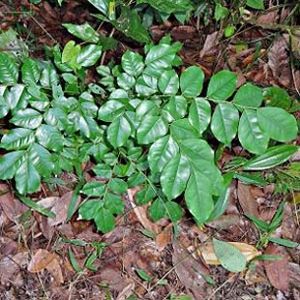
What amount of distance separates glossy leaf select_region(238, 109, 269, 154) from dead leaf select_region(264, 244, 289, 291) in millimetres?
652

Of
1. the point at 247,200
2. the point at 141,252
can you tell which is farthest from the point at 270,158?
the point at 141,252

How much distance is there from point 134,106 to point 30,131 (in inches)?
9.2

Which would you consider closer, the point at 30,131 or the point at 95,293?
the point at 30,131

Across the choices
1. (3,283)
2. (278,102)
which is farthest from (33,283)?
(278,102)

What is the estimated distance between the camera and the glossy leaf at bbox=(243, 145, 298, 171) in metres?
1.58

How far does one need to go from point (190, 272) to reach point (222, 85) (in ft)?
2.26

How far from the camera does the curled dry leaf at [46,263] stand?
164cm

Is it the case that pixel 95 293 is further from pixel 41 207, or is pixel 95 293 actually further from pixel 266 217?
pixel 266 217

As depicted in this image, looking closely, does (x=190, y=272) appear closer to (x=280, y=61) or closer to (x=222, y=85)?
(x=222, y=85)

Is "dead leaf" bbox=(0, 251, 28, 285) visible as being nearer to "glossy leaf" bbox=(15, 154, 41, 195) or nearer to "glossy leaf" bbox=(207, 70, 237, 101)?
"glossy leaf" bbox=(15, 154, 41, 195)

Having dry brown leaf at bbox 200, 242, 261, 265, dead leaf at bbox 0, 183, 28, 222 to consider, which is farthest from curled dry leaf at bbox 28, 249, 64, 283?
dry brown leaf at bbox 200, 242, 261, 265

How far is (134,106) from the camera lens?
123 cm

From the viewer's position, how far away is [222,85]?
3.82 ft

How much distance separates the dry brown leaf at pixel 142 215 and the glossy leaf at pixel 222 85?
24.4 inches
